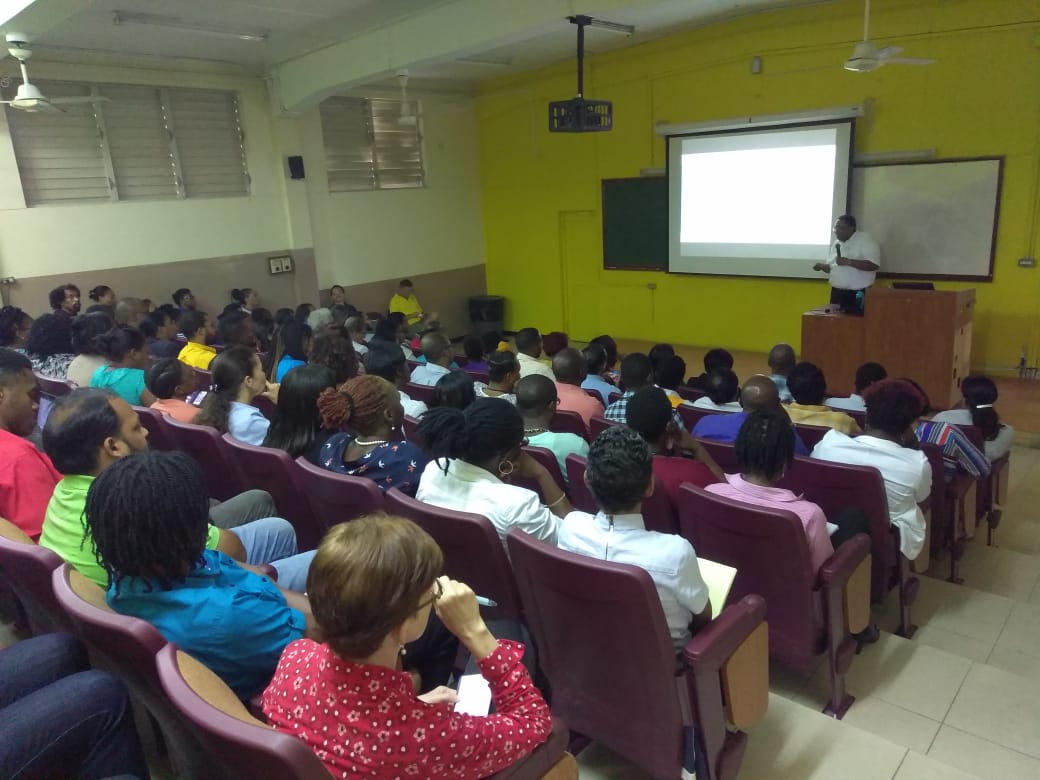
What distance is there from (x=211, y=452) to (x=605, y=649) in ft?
6.61

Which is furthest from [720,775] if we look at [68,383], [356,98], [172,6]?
[356,98]

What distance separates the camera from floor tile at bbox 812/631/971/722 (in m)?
2.30

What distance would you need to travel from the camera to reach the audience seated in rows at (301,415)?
2.91 m

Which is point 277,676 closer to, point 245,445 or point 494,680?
point 494,680

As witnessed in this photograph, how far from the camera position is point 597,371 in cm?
472

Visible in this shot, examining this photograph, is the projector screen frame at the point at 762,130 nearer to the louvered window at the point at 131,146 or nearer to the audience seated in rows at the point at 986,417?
the audience seated in rows at the point at 986,417

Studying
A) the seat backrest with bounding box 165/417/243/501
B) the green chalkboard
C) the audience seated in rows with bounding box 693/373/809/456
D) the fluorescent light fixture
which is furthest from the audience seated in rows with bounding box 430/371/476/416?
the green chalkboard

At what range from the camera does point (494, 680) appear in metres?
1.31

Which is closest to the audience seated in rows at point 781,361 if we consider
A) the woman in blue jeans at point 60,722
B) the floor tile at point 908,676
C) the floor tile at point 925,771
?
the floor tile at point 908,676

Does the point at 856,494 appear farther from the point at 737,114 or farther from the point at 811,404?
the point at 737,114

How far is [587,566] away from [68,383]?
3.53 meters

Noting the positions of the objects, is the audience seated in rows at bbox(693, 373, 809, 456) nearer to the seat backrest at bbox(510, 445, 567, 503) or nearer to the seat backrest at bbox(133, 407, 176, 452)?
the seat backrest at bbox(510, 445, 567, 503)

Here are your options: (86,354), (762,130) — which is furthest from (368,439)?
(762,130)

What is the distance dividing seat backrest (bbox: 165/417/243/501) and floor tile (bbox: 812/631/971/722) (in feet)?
7.67
